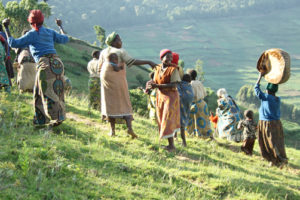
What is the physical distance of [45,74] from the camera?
19.8 feet

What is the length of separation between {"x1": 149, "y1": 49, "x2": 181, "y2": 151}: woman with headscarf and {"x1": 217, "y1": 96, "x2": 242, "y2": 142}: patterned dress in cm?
405

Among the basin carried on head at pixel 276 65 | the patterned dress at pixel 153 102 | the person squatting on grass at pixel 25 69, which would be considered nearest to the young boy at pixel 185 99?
the basin carried on head at pixel 276 65

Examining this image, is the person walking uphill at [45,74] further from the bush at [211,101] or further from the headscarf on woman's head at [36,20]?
the bush at [211,101]

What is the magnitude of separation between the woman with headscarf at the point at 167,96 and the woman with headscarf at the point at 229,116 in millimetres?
3972

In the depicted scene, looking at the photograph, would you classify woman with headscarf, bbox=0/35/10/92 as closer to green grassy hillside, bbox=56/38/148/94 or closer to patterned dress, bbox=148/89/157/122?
patterned dress, bbox=148/89/157/122

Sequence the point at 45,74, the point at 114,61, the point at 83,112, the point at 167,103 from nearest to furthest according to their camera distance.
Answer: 1. the point at 45,74
2. the point at 114,61
3. the point at 167,103
4. the point at 83,112

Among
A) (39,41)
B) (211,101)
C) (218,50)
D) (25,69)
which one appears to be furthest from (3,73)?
(218,50)

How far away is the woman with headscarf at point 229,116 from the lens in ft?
35.1

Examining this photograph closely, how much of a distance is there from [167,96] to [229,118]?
449cm

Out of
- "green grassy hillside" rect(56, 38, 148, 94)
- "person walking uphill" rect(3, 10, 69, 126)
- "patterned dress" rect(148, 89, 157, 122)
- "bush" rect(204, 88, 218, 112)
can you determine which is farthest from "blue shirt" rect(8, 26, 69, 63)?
"bush" rect(204, 88, 218, 112)

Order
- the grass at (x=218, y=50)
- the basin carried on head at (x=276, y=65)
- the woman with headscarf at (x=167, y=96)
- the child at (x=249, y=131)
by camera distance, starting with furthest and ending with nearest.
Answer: the grass at (x=218, y=50)
the child at (x=249, y=131)
the basin carried on head at (x=276, y=65)
the woman with headscarf at (x=167, y=96)

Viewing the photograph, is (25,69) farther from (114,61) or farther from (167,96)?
(167,96)

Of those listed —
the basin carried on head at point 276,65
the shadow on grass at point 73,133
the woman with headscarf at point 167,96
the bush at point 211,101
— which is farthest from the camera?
the bush at point 211,101

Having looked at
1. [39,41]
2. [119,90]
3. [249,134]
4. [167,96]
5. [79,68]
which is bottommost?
[249,134]
